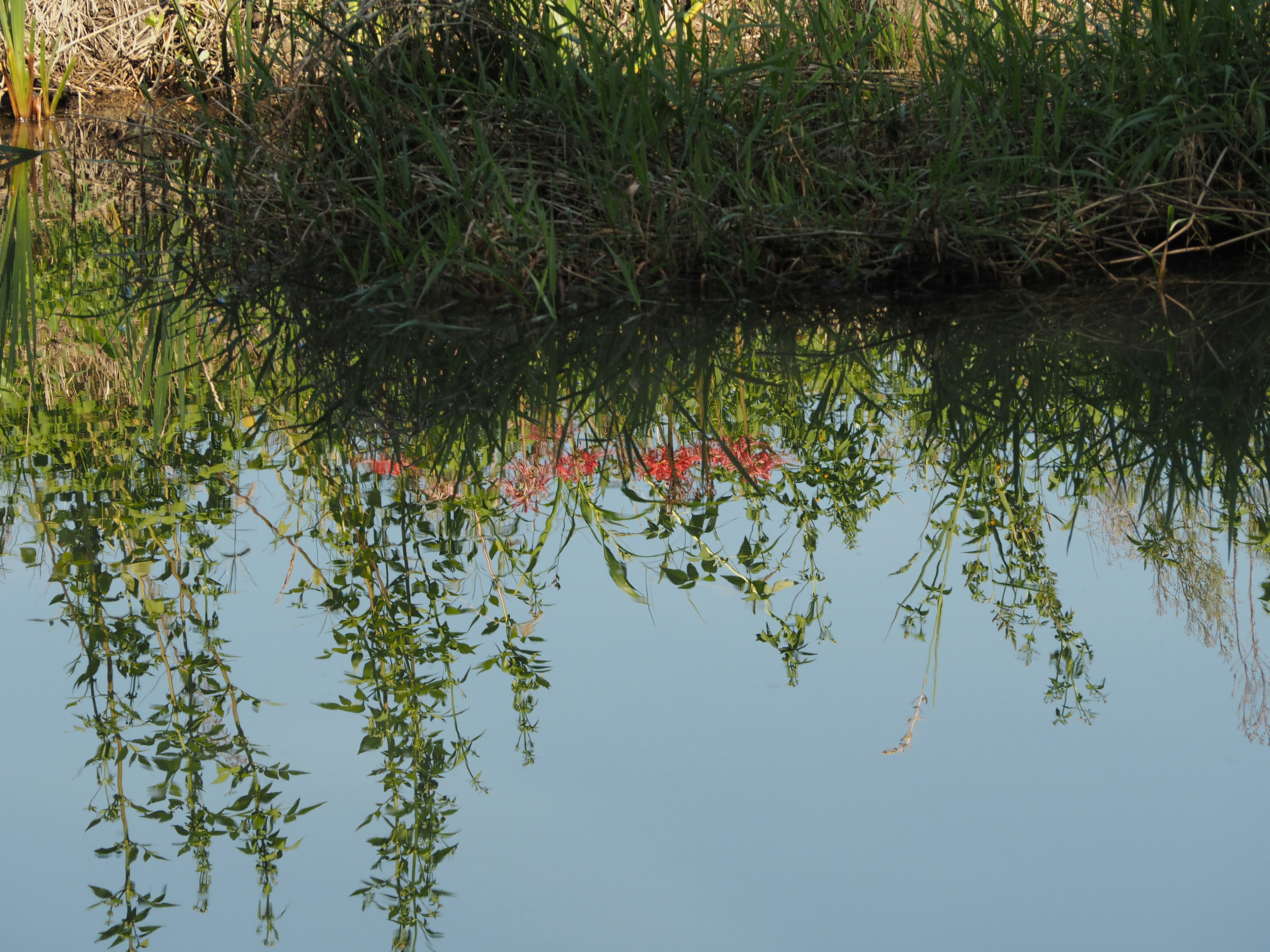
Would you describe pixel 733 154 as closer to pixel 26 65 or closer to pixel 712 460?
pixel 712 460

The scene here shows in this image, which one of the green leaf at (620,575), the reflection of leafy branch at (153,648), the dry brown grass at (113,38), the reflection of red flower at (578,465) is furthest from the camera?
the dry brown grass at (113,38)

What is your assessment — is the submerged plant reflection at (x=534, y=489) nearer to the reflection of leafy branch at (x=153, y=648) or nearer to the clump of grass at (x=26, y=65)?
the reflection of leafy branch at (x=153, y=648)

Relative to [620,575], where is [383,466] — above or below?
above

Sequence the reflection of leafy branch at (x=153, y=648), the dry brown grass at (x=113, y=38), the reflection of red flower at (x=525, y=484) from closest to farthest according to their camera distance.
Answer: the reflection of leafy branch at (x=153, y=648)
the reflection of red flower at (x=525, y=484)
the dry brown grass at (x=113, y=38)

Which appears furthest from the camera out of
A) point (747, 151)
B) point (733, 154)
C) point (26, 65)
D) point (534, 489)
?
point (26, 65)

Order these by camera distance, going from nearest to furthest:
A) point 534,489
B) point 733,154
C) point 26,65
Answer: point 534,489 < point 733,154 < point 26,65

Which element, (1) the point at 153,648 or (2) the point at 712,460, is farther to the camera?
(2) the point at 712,460

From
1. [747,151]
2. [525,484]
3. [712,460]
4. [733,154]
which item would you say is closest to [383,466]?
[525,484]

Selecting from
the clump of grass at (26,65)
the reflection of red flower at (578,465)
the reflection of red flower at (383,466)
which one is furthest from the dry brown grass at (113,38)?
the reflection of red flower at (578,465)

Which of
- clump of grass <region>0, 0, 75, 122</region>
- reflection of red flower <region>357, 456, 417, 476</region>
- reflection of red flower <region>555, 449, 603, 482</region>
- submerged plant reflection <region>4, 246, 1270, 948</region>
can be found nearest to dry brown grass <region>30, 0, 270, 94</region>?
clump of grass <region>0, 0, 75, 122</region>

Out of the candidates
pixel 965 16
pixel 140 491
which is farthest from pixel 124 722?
pixel 965 16

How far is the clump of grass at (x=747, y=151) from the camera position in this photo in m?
4.04

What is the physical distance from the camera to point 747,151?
163 inches

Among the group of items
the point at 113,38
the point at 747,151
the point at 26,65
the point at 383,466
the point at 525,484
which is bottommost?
the point at 525,484
